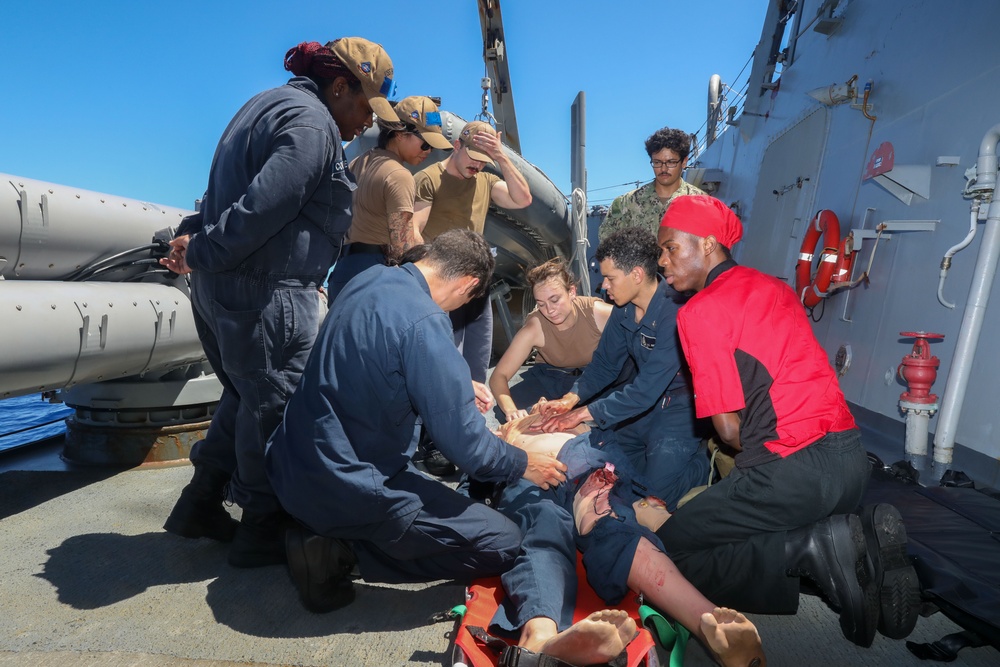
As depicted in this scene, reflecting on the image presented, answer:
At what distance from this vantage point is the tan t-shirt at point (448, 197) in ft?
10.8

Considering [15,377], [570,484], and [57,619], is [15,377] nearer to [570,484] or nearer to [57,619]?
[57,619]

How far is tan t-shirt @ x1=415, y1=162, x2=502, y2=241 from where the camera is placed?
329 centimetres

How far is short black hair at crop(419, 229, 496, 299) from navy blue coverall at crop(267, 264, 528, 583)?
0.08m

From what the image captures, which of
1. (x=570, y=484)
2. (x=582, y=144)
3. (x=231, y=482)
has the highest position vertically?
(x=582, y=144)

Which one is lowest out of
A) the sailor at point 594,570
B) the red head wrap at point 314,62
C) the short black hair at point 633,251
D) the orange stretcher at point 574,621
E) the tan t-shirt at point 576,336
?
the orange stretcher at point 574,621

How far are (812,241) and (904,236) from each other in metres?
0.82

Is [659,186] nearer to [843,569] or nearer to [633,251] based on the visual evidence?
[633,251]

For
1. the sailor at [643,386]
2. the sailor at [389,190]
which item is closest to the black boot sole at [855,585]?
the sailor at [643,386]

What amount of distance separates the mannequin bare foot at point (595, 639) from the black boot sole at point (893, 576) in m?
0.82

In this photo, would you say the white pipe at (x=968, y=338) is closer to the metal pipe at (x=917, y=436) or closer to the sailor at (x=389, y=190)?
the metal pipe at (x=917, y=436)

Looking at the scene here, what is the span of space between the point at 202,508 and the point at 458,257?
1350 millimetres

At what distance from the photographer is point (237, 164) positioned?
2.13 meters

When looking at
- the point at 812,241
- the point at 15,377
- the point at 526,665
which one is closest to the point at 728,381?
the point at 526,665

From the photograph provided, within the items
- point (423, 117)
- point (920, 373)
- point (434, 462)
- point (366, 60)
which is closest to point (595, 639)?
point (434, 462)
